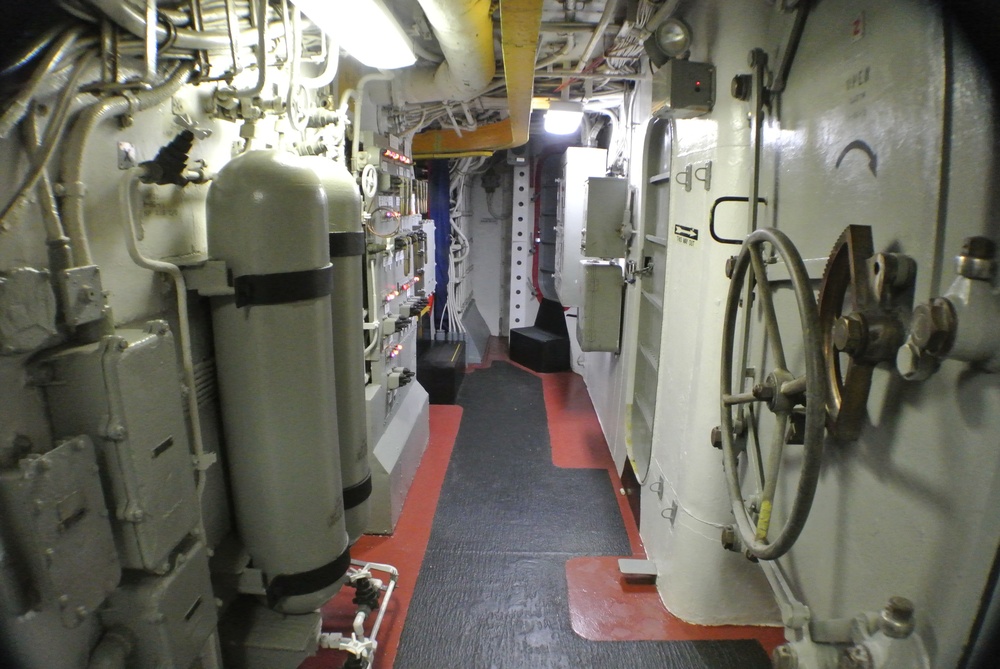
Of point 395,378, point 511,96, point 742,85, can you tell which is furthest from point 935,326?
point 511,96

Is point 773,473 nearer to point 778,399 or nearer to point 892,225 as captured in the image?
point 778,399

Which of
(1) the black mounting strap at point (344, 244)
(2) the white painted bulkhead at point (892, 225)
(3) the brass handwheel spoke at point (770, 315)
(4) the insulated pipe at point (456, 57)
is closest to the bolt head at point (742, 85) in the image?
(2) the white painted bulkhead at point (892, 225)

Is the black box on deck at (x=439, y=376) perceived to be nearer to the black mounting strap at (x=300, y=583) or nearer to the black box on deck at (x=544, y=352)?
the black box on deck at (x=544, y=352)

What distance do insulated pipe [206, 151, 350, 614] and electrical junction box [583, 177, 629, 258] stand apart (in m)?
3.00

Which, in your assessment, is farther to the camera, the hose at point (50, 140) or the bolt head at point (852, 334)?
the hose at point (50, 140)

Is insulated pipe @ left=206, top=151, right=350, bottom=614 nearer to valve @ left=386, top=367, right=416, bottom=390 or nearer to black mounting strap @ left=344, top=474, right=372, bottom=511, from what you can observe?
black mounting strap @ left=344, top=474, right=372, bottom=511

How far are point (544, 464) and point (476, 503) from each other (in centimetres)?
88

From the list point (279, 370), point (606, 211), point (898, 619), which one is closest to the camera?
point (898, 619)

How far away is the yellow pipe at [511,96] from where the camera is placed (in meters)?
2.18

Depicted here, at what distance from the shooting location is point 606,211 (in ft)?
15.0

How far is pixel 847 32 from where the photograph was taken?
1327 mm

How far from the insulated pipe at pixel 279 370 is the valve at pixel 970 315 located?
1.72 metres

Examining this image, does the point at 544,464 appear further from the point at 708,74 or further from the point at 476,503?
the point at 708,74

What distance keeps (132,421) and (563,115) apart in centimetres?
476
